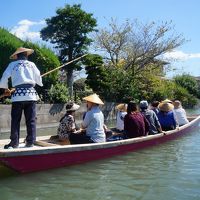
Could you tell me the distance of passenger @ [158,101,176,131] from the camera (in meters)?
9.73

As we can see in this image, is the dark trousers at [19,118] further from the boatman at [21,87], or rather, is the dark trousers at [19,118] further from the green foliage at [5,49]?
the green foliage at [5,49]

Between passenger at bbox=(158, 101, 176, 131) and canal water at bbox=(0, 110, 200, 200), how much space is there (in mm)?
2243

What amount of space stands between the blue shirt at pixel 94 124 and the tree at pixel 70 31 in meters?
11.0

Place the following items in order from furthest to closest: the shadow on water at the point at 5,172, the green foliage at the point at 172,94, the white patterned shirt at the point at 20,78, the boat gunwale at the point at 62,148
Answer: the green foliage at the point at 172,94 → the shadow on water at the point at 5,172 → the white patterned shirt at the point at 20,78 → the boat gunwale at the point at 62,148

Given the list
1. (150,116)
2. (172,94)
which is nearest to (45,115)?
(150,116)

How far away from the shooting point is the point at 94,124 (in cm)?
686

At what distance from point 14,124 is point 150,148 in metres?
3.61

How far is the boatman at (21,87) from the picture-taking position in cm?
573

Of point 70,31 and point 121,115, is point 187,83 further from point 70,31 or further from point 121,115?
point 121,115

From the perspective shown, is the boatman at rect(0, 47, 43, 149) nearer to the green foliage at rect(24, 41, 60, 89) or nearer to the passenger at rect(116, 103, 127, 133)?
the passenger at rect(116, 103, 127, 133)

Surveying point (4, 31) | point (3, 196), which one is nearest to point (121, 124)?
point (3, 196)

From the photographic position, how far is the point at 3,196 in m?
4.98

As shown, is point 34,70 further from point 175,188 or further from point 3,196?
point 175,188

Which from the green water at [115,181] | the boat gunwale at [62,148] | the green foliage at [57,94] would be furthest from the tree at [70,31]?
the green water at [115,181]
